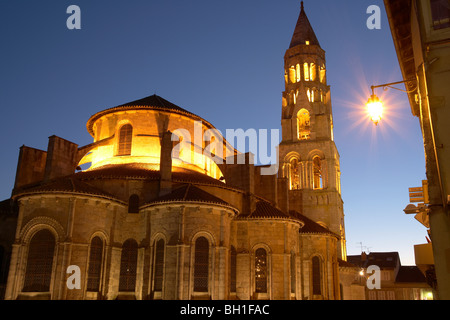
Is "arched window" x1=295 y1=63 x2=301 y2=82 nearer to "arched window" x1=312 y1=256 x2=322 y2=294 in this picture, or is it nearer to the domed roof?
"arched window" x1=312 y1=256 x2=322 y2=294

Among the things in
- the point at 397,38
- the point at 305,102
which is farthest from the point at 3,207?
the point at 305,102

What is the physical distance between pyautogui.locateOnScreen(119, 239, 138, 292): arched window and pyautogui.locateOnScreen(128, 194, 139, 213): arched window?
67.7 inches

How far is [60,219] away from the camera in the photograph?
2105cm

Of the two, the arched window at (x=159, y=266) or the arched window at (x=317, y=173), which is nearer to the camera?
the arched window at (x=159, y=266)

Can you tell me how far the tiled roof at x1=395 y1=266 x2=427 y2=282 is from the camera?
168ft

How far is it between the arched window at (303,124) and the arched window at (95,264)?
27746 millimetres

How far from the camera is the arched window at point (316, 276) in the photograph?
96.5 ft

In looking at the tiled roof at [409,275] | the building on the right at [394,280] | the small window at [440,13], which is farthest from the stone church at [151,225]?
the tiled roof at [409,275]

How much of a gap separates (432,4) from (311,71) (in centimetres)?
3665

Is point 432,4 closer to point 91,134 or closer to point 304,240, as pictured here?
point 304,240

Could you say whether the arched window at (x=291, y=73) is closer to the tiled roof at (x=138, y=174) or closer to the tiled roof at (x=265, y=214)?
the tiled roof at (x=265, y=214)

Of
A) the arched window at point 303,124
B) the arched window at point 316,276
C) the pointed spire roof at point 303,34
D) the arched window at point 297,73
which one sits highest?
the pointed spire roof at point 303,34

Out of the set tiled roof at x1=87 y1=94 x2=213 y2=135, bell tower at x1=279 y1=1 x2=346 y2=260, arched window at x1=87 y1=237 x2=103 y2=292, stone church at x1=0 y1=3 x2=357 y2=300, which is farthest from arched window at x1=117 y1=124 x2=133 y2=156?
bell tower at x1=279 y1=1 x2=346 y2=260

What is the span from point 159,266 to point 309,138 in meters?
26.4
